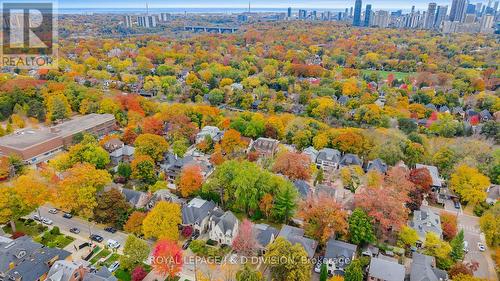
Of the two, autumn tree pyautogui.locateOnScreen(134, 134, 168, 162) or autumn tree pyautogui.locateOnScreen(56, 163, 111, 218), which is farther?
autumn tree pyautogui.locateOnScreen(134, 134, 168, 162)

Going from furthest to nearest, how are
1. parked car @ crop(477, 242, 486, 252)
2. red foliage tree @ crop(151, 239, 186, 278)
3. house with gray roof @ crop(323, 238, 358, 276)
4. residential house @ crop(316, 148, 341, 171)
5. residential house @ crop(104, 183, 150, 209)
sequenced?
residential house @ crop(316, 148, 341, 171), residential house @ crop(104, 183, 150, 209), parked car @ crop(477, 242, 486, 252), house with gray roof @ crop(323, 238, 358, 276), red foliage tree @ crop(151, 239, 186, 278)

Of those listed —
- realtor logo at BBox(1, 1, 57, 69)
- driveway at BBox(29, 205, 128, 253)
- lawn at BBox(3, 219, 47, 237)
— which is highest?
realtor logo at BBox(1, 1, 57, 69)

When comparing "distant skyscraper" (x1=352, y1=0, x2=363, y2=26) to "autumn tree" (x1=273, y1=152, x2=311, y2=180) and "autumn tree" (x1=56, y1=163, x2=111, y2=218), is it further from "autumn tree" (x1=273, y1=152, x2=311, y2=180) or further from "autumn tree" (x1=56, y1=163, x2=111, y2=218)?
"autumn tree" (x1=56, y1=163, x2=111, y2=218)

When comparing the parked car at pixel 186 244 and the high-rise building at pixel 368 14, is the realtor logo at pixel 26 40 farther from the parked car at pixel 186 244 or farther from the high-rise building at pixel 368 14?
the high-rise building at pixel 368 14

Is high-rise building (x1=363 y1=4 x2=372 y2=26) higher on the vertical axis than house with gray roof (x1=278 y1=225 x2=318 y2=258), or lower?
higher

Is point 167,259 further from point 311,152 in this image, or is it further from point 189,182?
point 311,152

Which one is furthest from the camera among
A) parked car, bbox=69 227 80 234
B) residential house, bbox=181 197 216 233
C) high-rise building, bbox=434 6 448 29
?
high-rise building, bbox=434 6 448 29

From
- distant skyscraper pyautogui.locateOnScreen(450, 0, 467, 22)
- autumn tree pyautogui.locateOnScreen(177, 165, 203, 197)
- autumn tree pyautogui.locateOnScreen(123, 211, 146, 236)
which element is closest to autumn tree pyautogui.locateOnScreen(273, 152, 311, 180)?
autumn tree pyautogui.locateOnScreen(177, 165, 203, 197)

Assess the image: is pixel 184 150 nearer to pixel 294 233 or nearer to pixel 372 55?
pixel 294 233
